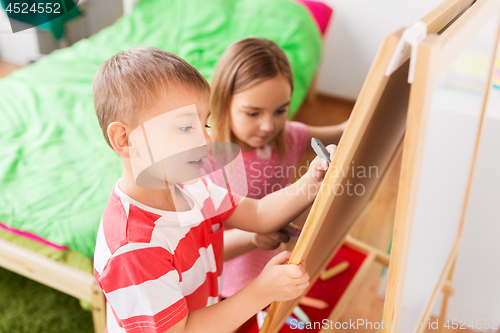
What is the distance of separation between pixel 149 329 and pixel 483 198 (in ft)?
3.64

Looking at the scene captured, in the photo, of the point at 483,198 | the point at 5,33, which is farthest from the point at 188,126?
the point at 5,33

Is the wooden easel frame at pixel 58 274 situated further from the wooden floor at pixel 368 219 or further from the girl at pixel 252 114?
the wooden floor at pixel 368 219

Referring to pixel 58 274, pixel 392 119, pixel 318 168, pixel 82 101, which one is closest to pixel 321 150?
pixel 318 168

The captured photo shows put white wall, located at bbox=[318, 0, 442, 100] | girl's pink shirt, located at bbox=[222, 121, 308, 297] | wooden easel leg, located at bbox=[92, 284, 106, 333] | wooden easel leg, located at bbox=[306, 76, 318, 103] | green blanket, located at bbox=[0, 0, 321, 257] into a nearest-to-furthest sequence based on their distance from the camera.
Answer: girl's pink shirt, located at bbox=[222, 121, 308, 297], wooden easel leg, located at bbox=[92, 284, 106, 333], green blanket, located at bbox=[0, 0, 321, 257], white wall, located at bbox=[318, 0, 442, 100], wooden easel leg, located at bbox=[306, 76, 318, 103]

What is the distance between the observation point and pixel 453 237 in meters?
1.07

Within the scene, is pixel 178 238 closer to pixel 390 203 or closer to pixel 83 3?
pixel 390 203

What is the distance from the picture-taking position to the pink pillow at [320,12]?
2449 mm

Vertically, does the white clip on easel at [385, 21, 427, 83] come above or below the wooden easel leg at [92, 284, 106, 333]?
above

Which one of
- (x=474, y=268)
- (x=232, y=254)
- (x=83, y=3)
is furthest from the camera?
(x=83, y=3)

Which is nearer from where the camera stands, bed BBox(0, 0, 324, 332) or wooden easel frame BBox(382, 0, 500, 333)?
wooden easel frame BBox(382, 0, 500, 333)

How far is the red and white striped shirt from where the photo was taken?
54 centimetres

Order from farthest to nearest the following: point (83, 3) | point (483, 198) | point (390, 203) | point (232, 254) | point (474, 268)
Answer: point (83, 3) → point (390, 203) → point (474, 268) → point (483, 198) → point (232, 254)

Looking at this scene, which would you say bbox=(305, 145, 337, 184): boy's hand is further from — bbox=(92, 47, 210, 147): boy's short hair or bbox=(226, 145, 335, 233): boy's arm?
bbox=(92, 47, 210, 147): boy's short hair

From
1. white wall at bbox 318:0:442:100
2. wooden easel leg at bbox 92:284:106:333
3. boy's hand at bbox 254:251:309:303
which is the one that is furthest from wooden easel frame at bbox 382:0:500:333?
white wall at bbox 318:0:442:100
